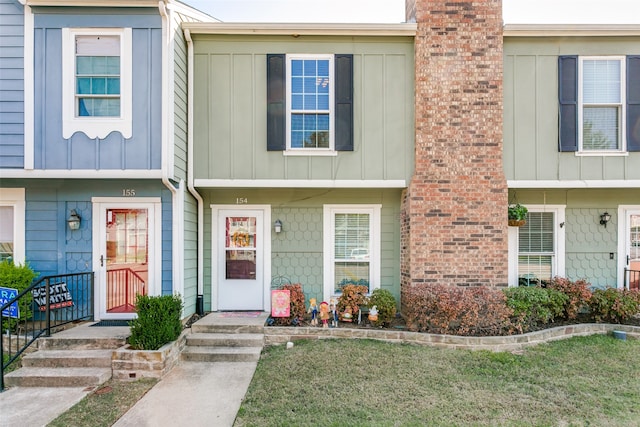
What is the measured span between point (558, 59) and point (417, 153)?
313 cm

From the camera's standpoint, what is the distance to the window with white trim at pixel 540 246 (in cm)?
702

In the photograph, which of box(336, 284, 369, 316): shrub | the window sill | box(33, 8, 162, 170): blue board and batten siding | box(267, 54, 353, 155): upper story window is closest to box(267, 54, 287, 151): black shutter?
box(267, 54, 353, 155): upper story window

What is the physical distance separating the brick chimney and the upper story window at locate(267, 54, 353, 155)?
1.36 metres

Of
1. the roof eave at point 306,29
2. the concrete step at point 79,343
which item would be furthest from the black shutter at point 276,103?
the concrete step at point 79,343

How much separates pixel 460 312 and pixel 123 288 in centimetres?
576

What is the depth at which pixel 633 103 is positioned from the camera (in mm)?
6543

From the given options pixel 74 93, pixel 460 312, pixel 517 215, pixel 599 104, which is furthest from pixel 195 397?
pixel 599 104

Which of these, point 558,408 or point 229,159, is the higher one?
point 229,159

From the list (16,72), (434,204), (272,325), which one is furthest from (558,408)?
(16,72)

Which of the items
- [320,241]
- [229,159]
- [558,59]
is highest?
[558,59]

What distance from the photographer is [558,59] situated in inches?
259

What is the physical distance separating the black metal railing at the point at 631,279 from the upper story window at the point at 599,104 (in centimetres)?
236

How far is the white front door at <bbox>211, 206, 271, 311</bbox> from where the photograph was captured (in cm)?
684

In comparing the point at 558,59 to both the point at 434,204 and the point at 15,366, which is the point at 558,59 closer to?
the point at 434,204
